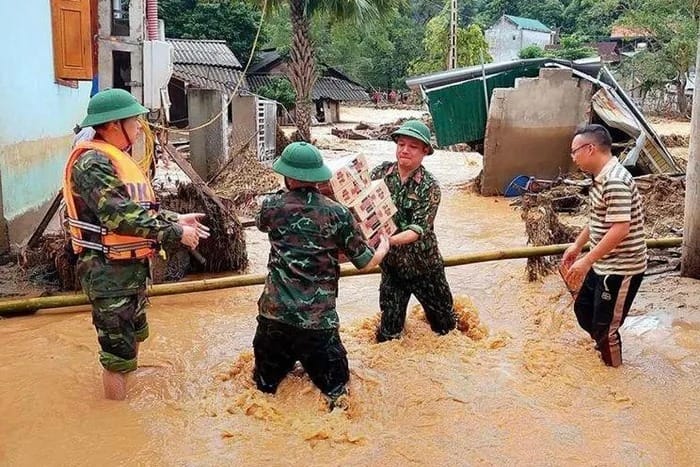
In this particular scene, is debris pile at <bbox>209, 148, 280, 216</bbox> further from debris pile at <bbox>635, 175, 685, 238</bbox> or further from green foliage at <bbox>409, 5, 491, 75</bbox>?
green foliage at <bbox>409, 5, 491, 75</bbox>

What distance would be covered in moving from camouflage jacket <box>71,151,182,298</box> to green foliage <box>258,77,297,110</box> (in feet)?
93.5

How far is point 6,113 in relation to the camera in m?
7.47

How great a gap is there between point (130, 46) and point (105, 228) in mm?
5159

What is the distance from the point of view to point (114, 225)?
3564 mm

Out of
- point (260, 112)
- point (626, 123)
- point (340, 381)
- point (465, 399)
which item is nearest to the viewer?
point (340, 381)

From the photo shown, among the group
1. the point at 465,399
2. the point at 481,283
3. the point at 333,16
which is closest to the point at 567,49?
the point at 333,16

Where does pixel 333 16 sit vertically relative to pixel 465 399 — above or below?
above

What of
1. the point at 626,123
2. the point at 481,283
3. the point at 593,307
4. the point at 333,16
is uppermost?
the point at 333,16

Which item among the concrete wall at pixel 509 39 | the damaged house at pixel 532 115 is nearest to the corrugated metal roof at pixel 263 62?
the concrete wall at pixel 509 39

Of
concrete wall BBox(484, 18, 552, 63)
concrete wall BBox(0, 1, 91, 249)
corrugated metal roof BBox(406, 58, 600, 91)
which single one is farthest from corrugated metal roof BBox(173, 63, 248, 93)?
concrete wall BBox(484, 18, 552, 63)

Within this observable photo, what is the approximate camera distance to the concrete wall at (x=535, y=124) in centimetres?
1274

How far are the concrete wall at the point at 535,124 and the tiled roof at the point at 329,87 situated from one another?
22.9 meters

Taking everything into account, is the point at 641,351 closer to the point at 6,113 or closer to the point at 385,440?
the point at 385,440

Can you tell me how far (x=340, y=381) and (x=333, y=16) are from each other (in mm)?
16574
